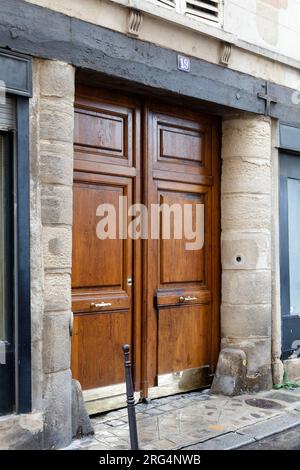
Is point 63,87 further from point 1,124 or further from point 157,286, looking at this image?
point 157,286

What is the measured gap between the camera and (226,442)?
4.53 m

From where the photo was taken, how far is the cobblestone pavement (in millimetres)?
4508

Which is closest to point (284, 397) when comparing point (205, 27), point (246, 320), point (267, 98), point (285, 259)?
point (246, 320)

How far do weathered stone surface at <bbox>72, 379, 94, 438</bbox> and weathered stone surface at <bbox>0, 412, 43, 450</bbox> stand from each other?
396mm

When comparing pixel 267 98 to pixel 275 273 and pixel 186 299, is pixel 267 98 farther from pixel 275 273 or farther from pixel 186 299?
pixel 186 299

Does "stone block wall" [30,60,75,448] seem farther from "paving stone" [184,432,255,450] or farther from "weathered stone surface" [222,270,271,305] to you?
"weathered stone surface" [222,270,271,305]

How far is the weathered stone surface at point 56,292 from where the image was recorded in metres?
4.35

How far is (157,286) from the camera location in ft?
18.8

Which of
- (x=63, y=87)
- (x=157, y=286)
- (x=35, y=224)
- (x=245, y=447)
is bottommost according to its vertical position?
(x=245, y=447)

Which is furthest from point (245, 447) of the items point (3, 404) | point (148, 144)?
point (148, 144)

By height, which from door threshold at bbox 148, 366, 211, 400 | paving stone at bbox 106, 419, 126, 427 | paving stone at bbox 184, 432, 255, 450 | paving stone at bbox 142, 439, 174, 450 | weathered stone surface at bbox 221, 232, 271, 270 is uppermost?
weathered stone surface at bbox 221, 232, 271, 270

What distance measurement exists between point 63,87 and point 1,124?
63cm

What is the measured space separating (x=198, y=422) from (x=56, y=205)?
231 cm

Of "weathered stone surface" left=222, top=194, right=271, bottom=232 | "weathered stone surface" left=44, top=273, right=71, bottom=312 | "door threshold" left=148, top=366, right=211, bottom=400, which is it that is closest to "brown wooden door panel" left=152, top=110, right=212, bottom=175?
"weathered stone surface" left=222, top=194, right=271, bottom=232
